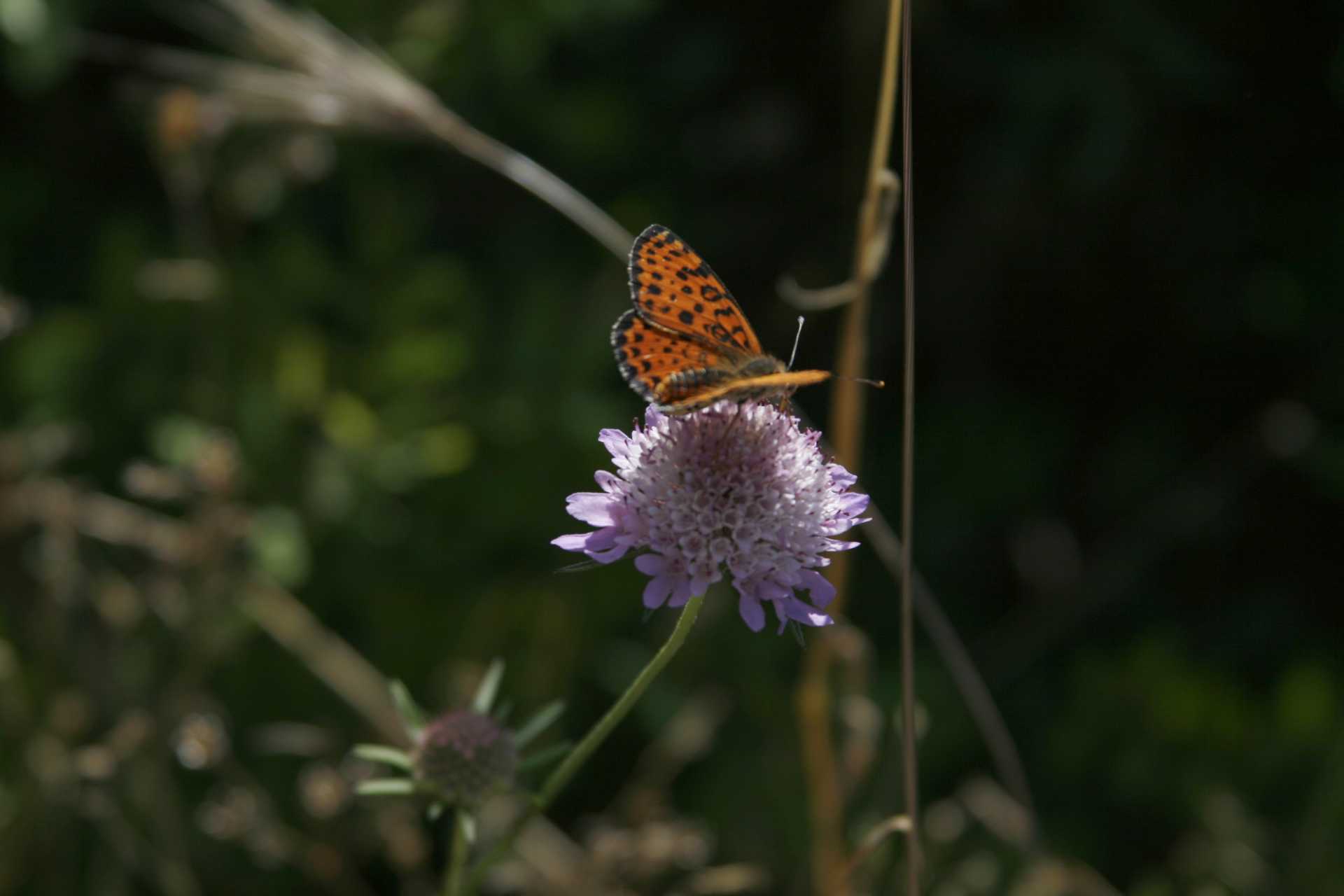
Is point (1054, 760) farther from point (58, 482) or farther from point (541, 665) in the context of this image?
point (58, 482)

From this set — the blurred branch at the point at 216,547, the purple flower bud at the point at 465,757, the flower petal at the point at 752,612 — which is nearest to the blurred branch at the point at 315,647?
the blurred branch at the point at 216,547

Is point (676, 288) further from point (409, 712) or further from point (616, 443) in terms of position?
point (409, 712)

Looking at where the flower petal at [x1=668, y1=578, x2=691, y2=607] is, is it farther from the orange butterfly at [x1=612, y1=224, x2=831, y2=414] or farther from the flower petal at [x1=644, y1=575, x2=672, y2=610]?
the orange butterfly at [x1=612, y1=224, x2=831, y2=414]

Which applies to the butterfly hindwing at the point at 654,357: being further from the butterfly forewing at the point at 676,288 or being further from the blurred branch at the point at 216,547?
the blurred branch at the point at 216,547

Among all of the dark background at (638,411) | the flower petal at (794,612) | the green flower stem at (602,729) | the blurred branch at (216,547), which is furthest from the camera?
the dark background at (638,411)

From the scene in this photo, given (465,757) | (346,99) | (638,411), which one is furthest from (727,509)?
(638,411)

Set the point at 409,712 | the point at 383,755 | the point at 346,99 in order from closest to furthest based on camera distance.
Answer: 1. the point at 383,755
2. the point at 409,712
3. the point at 346,99
